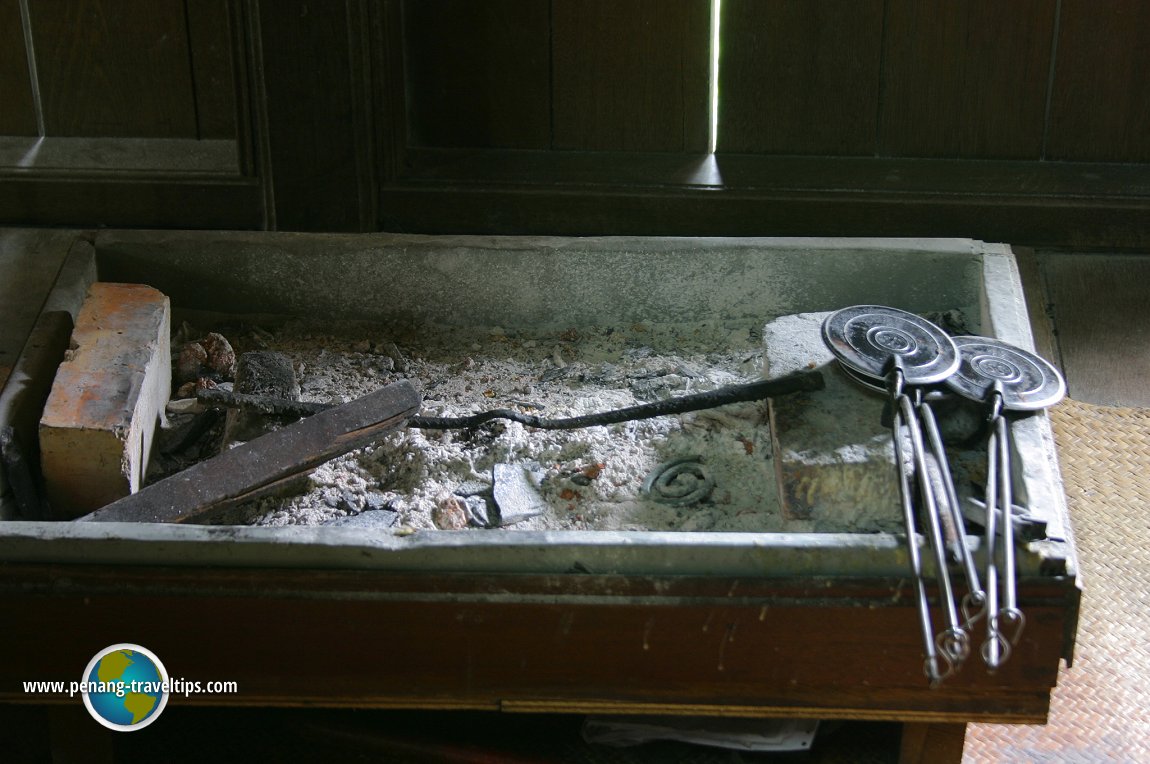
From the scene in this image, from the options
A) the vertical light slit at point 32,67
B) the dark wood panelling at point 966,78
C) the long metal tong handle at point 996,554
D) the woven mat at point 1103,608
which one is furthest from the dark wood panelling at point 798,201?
the long metal tong handle at point 996,554

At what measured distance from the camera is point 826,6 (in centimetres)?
236

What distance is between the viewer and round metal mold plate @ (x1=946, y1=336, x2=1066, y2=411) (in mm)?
1654

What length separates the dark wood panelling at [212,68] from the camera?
7.94 ft

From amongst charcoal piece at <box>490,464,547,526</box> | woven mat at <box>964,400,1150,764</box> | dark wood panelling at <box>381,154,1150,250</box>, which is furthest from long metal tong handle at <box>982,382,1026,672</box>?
dark wood panelling at <box>381,154,1150,250</box>

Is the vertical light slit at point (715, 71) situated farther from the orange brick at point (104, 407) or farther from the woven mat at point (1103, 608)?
the orange brick at point (104, 407)

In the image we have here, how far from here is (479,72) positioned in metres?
2.46

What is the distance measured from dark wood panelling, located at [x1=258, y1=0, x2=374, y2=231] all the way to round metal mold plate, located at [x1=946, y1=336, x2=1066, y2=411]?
49.5 inches

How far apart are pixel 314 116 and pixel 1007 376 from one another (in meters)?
1.41

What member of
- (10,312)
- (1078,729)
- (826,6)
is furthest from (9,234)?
(1078,729)

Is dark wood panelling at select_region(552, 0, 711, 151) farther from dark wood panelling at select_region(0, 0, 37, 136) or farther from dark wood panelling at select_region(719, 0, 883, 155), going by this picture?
dark wood panelling at select_region(0, 0, 37, 136)

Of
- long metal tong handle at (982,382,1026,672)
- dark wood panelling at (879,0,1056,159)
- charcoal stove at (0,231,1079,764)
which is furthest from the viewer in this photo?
dark wood panelling at (879,0,1056,159)

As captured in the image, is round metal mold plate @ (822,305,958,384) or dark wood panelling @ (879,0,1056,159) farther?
dark wood panelling @ (879,0,1056,159)

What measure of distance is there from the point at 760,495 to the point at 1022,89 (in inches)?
47.1

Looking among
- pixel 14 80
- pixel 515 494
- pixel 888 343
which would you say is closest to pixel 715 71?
pixel 888 343
